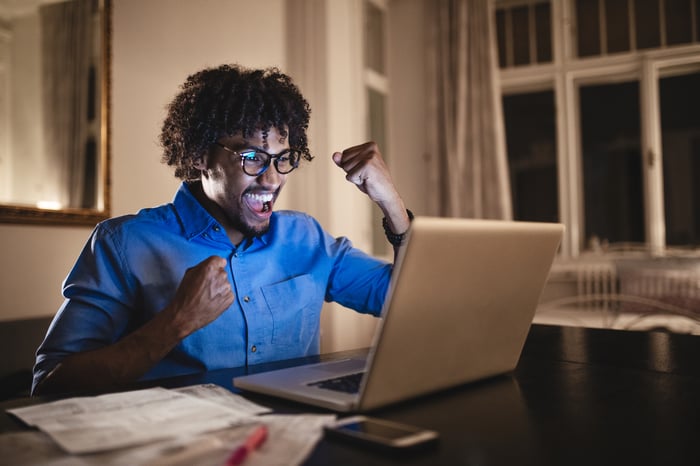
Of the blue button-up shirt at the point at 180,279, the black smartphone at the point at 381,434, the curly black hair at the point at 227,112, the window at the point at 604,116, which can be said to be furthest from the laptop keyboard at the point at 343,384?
the window at the point at 604,116

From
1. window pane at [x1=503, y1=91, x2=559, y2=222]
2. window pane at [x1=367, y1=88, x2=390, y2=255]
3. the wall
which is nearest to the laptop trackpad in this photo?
the wall

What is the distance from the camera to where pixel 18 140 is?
6.51 ft

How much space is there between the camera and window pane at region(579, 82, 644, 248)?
4305 mm

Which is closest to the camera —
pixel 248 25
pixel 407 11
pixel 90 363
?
pixel 90 363

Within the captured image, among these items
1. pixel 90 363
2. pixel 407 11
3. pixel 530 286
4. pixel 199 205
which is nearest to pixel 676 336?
pixel 530 286

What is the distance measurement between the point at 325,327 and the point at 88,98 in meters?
1.89

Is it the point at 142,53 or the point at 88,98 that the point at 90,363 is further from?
the point at 142,53

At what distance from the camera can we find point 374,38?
464 cm

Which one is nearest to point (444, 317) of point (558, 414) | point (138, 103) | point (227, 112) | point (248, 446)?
point (558, 414)

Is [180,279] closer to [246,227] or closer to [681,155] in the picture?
[246,227]

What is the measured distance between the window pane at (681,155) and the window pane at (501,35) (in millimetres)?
1137

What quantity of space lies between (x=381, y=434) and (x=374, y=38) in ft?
14.5

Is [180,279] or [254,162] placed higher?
[254,162]

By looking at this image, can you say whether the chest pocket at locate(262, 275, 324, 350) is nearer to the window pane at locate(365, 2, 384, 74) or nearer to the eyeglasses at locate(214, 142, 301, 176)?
the eyeglasses at locate(214, 142, 301, 176)
